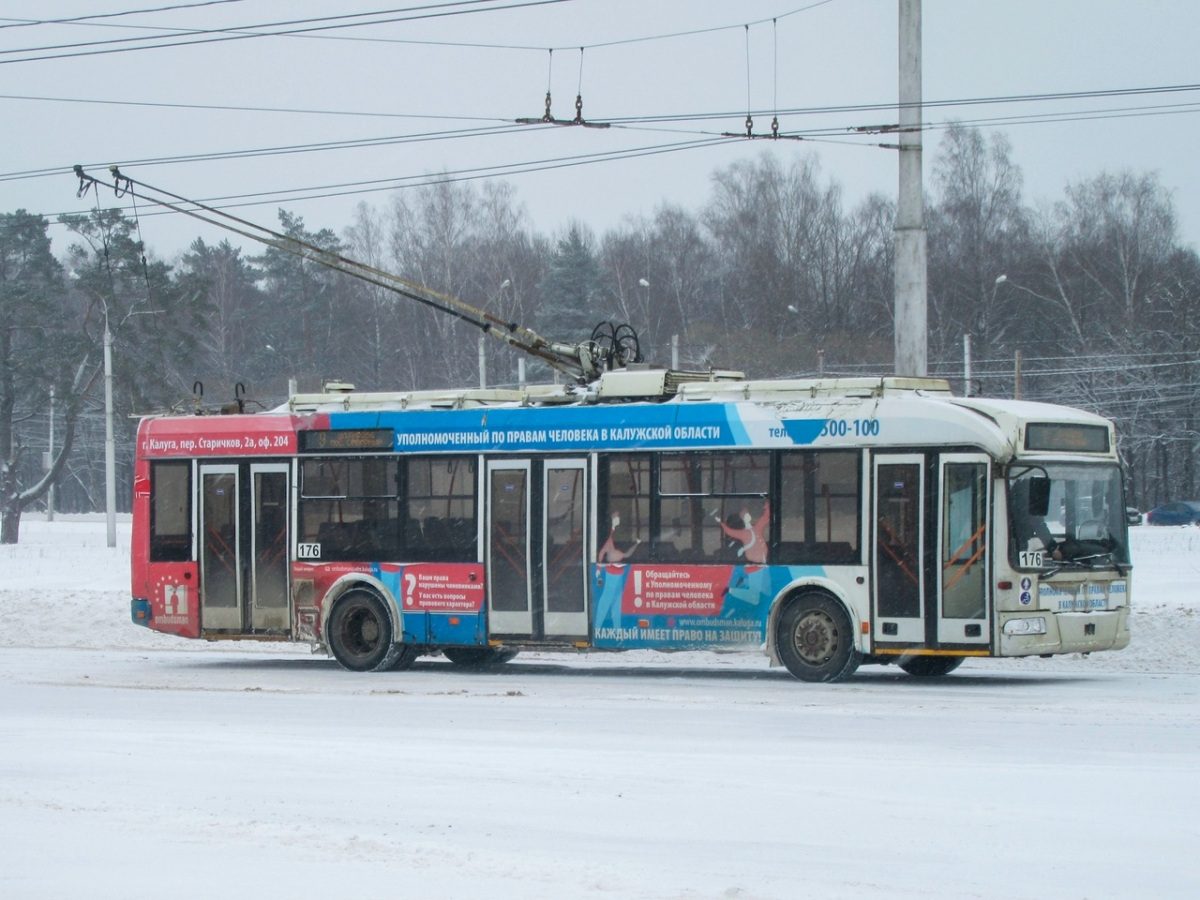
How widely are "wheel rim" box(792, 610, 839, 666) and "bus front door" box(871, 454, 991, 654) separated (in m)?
0.45

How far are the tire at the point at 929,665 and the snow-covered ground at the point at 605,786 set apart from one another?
240 millimetres

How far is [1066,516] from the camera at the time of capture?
47.1 ft

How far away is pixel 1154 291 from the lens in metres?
66.2

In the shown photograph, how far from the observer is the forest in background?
60.1m

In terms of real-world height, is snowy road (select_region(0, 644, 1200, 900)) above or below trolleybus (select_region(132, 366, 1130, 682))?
below

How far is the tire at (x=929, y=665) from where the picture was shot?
15742 mm

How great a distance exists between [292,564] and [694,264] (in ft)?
199

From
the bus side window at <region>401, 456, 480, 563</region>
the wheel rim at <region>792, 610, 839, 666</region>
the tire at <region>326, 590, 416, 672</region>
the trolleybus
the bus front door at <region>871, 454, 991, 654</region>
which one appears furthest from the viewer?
the tire at <region>326, 590, 416, 672</region>

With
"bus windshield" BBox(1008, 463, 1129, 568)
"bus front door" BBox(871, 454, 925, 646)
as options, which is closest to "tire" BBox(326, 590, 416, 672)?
"bus front door" BBox(871, 454, 925, 646)

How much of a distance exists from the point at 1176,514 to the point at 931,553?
160 ft

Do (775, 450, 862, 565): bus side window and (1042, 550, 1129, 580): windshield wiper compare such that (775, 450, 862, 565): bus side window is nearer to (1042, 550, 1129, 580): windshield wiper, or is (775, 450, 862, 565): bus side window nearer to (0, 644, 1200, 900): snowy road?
(0, 644, 1200, 900): snowy road

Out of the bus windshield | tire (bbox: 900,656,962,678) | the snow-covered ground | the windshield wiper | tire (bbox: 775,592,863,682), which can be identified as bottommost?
tire (bbox: 900,656,962,678)

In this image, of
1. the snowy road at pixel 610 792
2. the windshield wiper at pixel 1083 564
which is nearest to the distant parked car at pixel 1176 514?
the windshield wiper at pixel 1083 564

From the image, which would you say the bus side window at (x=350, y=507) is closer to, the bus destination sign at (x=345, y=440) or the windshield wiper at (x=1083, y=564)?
the bus destination sign at (x=345, y=440)
